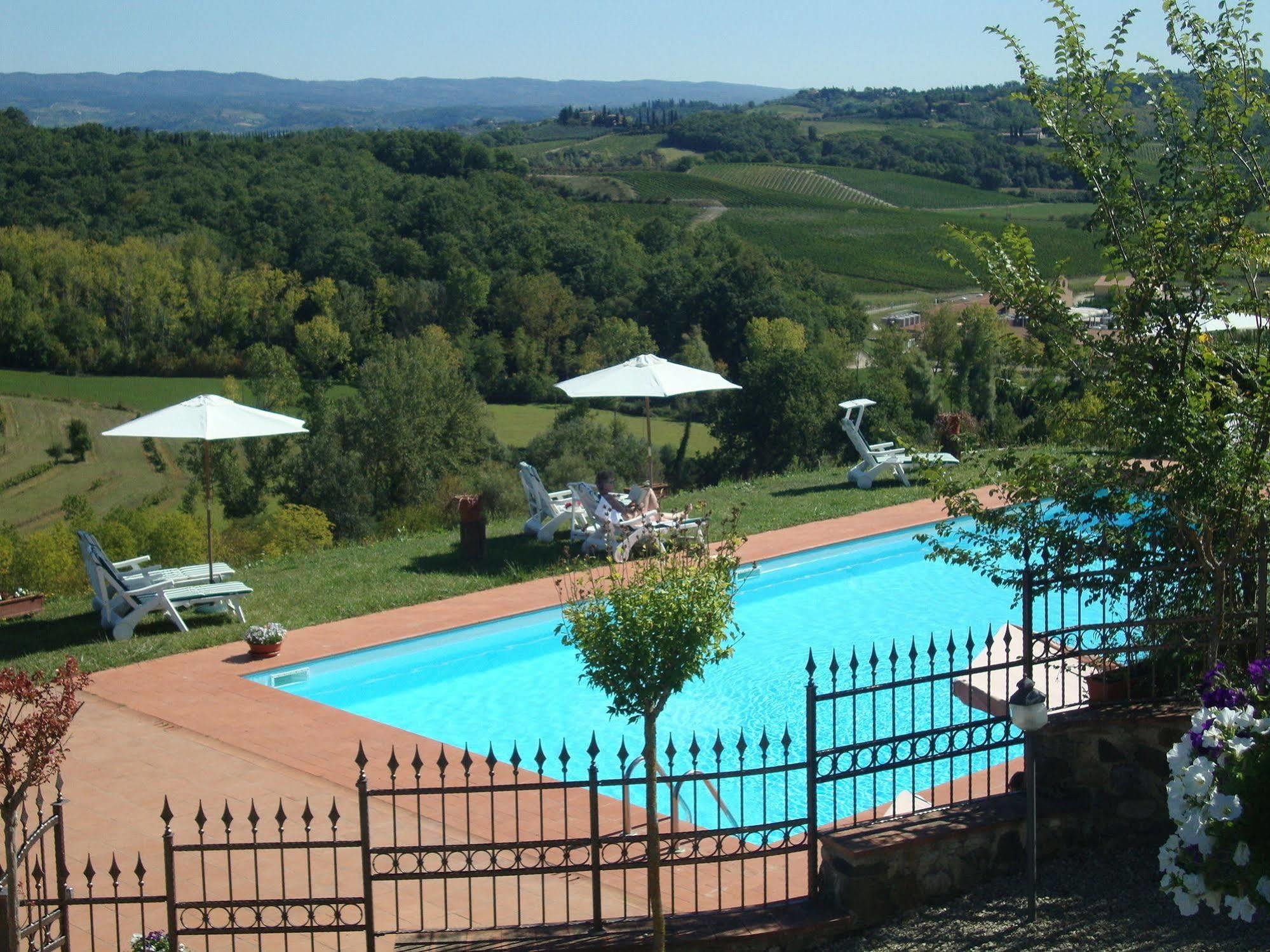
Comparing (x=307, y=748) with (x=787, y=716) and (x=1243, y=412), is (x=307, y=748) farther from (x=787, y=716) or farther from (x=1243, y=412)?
(x=1243, y=412)

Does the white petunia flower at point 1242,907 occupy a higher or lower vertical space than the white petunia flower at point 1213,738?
lower

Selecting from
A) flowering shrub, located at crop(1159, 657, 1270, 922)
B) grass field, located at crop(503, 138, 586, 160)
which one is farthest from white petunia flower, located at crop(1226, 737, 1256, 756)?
grass field, located at crop(503, 138, 586, 160)

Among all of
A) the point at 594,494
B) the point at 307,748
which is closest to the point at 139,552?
the point at 594,494

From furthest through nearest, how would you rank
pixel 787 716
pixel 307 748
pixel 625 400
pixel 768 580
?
pixel 625 400, pixel 768 580, pixel 787 716, pixel 307 748

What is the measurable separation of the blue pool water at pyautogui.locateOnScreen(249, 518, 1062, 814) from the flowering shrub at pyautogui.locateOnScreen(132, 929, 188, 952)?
9.24 ft

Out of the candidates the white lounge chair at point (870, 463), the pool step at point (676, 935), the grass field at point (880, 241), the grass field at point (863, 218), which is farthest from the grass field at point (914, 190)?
the pool step at point (676, 935)

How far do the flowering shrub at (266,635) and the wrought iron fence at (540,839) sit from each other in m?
2.34

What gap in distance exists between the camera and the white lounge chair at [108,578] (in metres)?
10.2

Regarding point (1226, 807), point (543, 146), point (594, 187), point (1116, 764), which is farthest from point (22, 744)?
point (543, 146)

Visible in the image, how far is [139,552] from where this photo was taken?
66.4 ft

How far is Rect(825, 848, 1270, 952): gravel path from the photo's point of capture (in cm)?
510

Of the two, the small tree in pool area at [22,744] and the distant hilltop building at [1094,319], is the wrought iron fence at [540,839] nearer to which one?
the small tree in pool area at [22,744]

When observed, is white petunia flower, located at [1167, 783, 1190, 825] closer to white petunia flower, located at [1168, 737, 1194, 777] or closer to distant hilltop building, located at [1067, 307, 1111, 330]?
white petunia flower, located at [1168, 737, 1194, 777]

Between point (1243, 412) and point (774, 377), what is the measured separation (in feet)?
60.2
